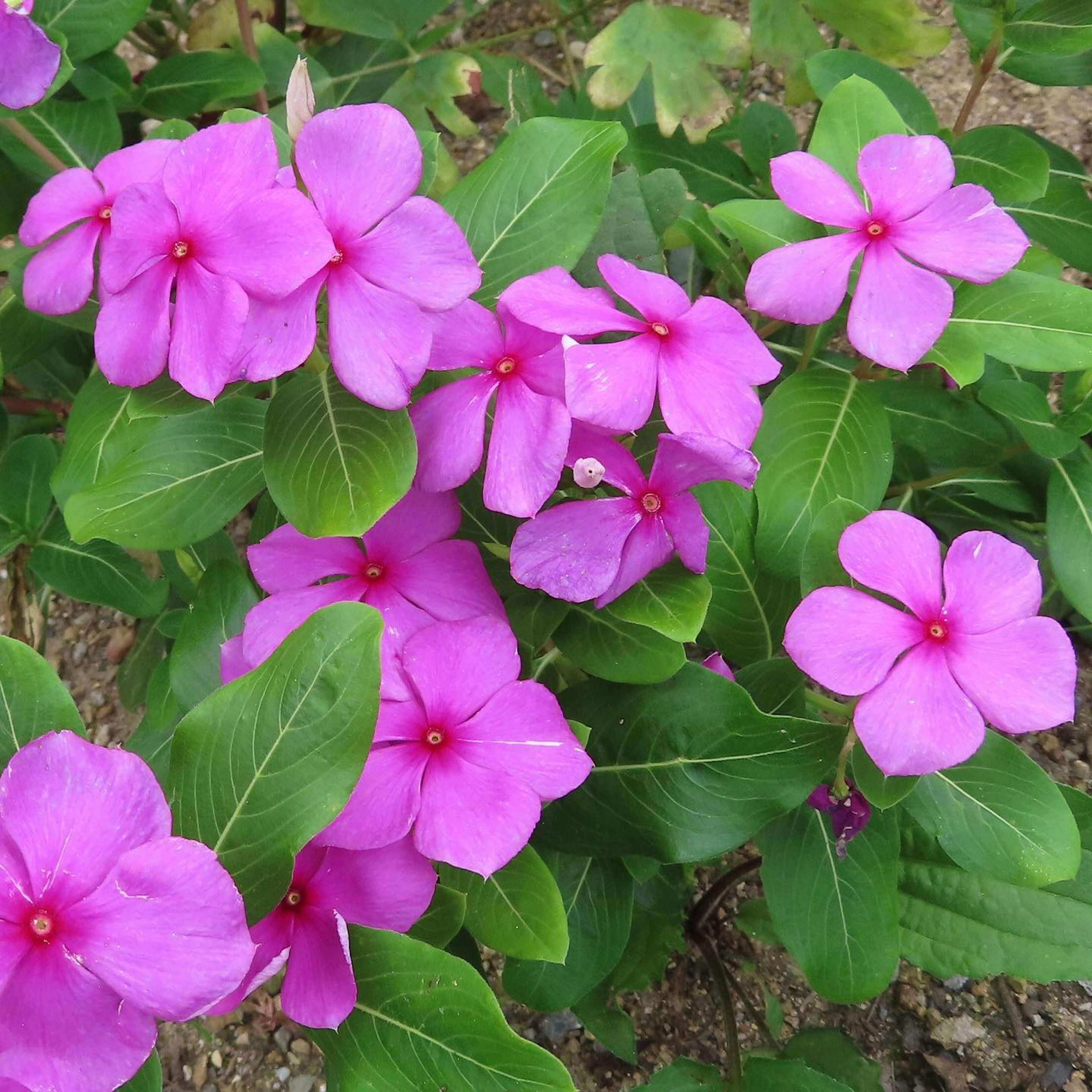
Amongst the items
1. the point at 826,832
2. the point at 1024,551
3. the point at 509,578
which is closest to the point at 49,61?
the point at 509,578

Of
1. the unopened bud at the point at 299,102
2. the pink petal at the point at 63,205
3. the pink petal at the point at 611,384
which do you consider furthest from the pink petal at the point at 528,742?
the pink petal at the point at 63,205

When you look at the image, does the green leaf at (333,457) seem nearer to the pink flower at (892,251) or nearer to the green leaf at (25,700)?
the green leaf at (25,700)

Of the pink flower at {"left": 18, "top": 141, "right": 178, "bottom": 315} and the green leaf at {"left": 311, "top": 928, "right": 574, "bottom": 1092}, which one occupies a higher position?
the pink flower at {"left": 18, "top": 141, "right": 178, "bottom": 315}

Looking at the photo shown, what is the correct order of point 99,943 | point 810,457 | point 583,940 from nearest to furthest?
point 99,943 → point 810,457 → point 583,940

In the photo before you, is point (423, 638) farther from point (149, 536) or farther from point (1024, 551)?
point (1024, 551)

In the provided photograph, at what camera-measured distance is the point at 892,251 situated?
88 cm

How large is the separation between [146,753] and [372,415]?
59 centimetres

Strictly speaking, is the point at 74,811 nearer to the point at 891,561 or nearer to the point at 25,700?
the point at 25,700

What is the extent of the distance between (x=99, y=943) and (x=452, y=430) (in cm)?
42

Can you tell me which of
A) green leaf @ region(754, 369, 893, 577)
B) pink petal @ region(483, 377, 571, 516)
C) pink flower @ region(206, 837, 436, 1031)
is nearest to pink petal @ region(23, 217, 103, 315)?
pink petal @ region(483, 377, 571, 516)

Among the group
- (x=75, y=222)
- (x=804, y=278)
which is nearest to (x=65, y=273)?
(x=75, y=222)

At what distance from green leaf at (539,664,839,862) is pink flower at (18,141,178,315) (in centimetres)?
→ 62

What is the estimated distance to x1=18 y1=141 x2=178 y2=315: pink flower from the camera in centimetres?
90

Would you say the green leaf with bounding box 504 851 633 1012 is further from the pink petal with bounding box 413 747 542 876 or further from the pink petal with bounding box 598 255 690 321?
the pink petal with bounding box 598 255 690 321
